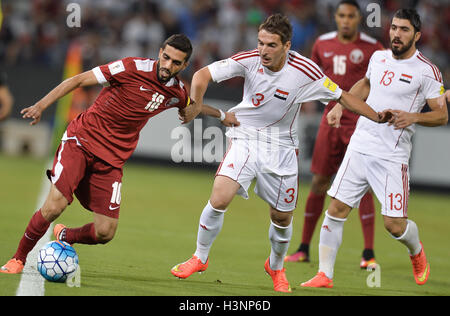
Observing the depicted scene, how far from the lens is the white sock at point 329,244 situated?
22.9ft

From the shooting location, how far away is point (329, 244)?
701 cm

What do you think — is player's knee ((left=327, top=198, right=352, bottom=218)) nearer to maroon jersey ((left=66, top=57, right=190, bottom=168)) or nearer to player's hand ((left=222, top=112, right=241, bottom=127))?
player's hand ((left=222, top=112, right=241, bottom=127))

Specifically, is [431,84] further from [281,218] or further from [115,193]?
[115,193]

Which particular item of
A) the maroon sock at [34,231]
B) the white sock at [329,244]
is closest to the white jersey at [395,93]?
the white sock at [329,244]

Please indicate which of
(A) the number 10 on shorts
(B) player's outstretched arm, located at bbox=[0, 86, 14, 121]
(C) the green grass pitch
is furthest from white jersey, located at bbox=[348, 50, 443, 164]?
(B) player's outstretched arm, located at bbox=[0, 86, 14, 121]

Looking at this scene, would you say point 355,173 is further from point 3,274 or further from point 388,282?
point 3,274

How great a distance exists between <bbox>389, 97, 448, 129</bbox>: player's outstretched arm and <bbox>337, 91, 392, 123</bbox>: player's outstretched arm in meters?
0.07

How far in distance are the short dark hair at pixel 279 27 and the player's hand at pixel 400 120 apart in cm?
117

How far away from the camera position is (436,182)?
620 inches

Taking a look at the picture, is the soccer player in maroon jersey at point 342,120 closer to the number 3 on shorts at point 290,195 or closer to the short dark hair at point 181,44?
the number 3 on shorts at point 290,195

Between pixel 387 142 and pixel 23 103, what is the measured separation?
38.8ft

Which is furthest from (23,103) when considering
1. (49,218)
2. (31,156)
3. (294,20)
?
(49,218)

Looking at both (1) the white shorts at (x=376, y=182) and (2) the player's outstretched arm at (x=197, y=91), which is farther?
(1) the white shorts at (x=376, y=182)

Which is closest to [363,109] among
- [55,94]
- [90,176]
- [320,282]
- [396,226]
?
[396,226]
